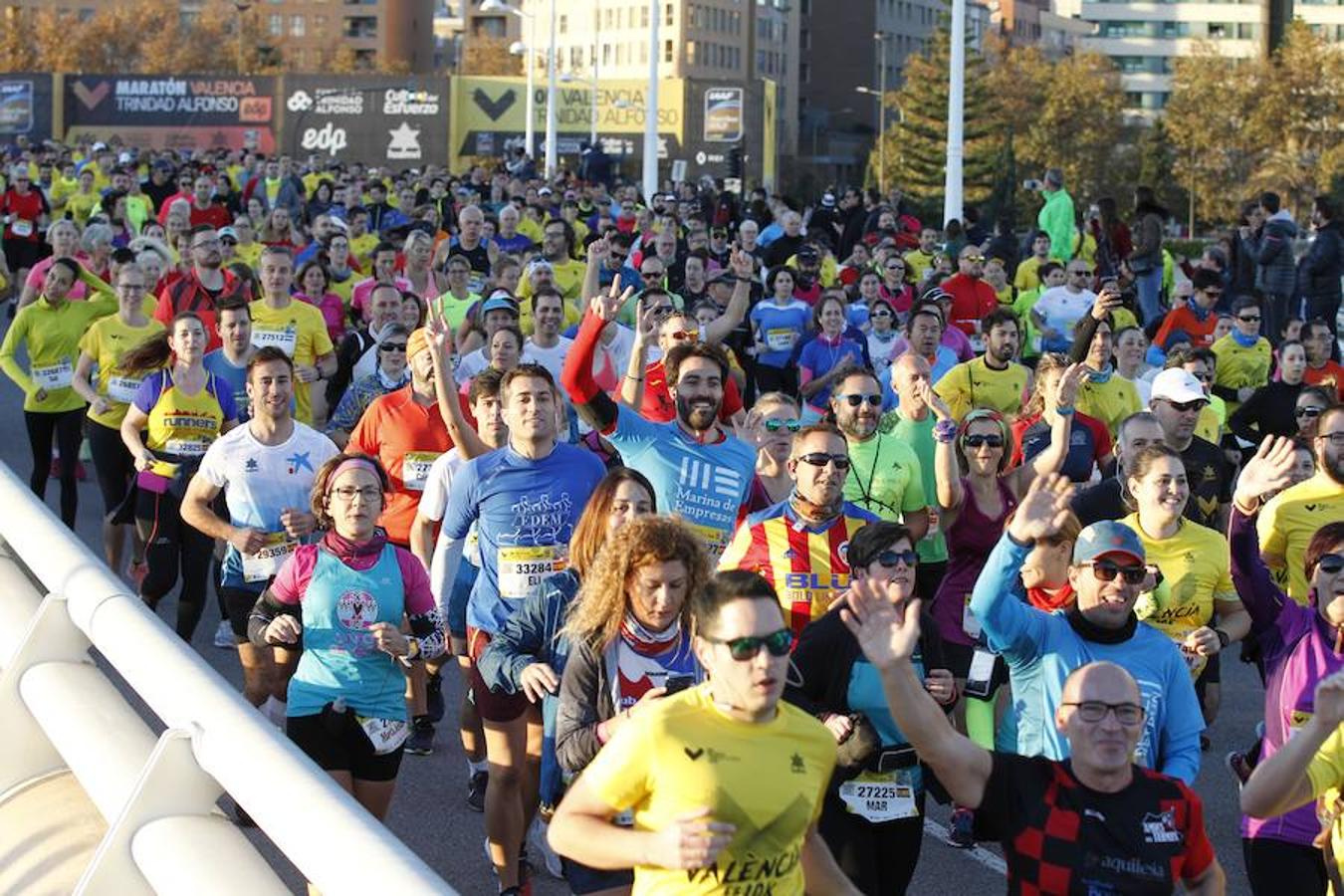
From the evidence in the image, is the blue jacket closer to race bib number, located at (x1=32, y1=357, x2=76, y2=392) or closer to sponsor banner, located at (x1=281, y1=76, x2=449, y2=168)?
race bib number, located at (x1=32, y1=357, x2=76, y2=392)

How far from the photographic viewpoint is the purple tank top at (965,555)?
26.1 ft

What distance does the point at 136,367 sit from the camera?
403 inches

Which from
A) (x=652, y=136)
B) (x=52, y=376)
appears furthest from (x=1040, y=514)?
(x=652, y=136)

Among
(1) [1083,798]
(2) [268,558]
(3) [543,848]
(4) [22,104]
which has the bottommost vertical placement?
(3) [543,848]

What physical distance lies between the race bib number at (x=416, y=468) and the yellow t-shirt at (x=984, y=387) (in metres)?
3.26

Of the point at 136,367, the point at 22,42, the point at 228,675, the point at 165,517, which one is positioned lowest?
the point at 228,675

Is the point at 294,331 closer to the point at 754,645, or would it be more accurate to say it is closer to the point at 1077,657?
the point at 1077,657

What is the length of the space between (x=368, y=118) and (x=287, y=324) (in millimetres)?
53594

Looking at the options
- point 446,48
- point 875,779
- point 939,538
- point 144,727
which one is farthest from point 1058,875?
point 446,48

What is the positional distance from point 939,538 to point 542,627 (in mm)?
2814

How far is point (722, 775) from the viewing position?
4.02 meters

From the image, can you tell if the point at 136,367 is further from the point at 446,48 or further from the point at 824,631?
the point at 446,48

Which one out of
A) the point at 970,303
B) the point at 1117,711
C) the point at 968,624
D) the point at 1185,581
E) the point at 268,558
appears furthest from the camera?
the point at 970,303

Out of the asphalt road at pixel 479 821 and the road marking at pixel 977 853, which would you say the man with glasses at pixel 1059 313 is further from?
the road marking at pixel 977 853
